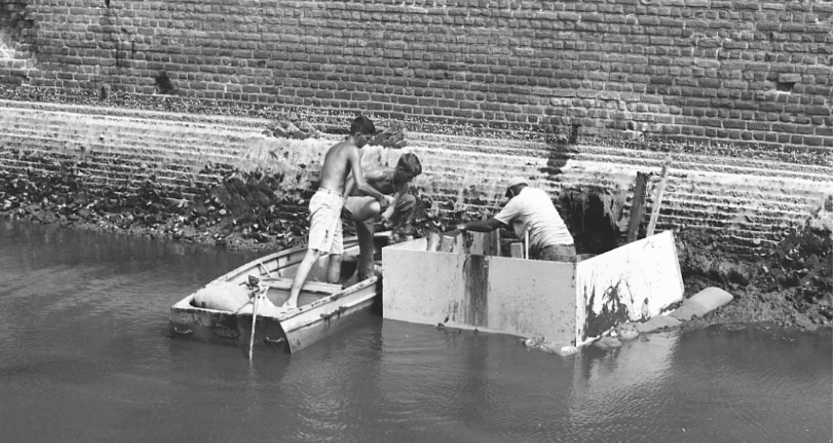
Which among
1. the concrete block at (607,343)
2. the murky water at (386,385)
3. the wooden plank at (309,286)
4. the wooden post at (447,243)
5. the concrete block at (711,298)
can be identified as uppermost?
the wooden post at (447,243)

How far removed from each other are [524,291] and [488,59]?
13.3ft

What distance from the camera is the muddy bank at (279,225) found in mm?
10391

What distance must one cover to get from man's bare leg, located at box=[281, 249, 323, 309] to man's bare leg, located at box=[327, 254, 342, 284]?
61 cm

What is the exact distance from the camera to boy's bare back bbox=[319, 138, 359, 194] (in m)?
9.77

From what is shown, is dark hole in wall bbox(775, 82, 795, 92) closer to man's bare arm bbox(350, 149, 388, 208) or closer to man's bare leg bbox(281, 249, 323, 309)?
man's bare arm bbox(350, 149, 388, 208)

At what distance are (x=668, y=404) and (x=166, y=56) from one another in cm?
825

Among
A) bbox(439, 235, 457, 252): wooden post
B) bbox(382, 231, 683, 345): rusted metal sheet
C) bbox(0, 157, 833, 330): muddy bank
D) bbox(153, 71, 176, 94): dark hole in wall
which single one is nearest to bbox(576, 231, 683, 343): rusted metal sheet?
bbox(382, 231, 683, 345): rusted metal sheet

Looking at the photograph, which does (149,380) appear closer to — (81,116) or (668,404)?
(668,404)

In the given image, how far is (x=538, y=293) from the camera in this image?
8969 millimetres

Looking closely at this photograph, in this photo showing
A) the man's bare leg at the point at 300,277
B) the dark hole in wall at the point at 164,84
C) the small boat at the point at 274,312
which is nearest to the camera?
the small boat at the point at 274,312

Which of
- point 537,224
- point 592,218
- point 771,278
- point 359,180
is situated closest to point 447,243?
point 537,224

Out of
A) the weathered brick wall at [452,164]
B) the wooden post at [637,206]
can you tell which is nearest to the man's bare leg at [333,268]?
the weathered brick wall at [452,164]

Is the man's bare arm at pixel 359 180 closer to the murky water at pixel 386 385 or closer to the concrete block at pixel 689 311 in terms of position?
the murky water at pixel 386 385

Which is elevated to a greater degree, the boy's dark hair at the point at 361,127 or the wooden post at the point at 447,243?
the boy's dark hair at the point at 361,127
